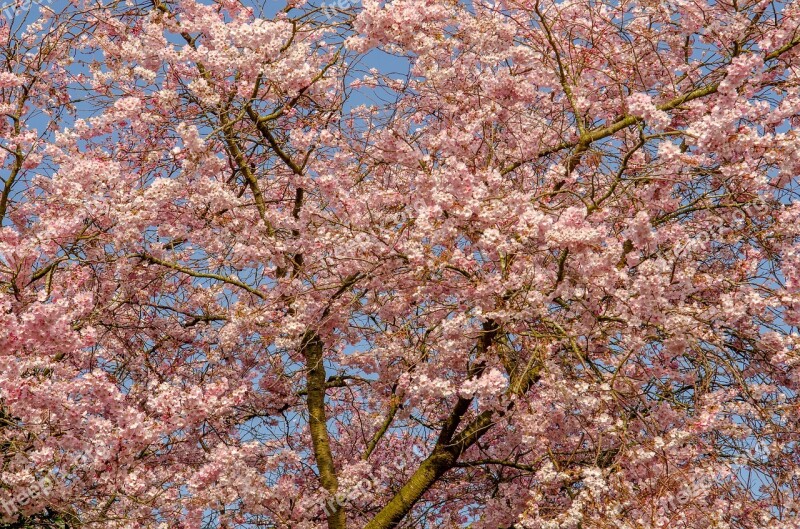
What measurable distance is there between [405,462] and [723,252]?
4.33 metres

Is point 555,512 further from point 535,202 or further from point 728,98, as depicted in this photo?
point 728,98

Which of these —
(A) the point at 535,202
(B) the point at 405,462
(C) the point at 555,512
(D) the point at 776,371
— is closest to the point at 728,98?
(A) the point at 535,202

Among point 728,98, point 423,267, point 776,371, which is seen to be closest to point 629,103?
point 728,98

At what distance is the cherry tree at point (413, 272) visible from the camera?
7027 millimetres

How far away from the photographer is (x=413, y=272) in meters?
7.49

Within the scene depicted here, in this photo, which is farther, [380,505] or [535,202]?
[380,505]

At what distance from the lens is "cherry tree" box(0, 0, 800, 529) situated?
703 centimetres

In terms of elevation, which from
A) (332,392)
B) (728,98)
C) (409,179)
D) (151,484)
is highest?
(728,98)

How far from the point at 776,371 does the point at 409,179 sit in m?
3.94

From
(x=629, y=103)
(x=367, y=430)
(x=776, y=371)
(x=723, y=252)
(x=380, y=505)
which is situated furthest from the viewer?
(x=367, y=430)

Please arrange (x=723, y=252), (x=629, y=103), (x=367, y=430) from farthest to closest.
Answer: (x=367, y=430), (x=723, y=252), (x=629, y=103)

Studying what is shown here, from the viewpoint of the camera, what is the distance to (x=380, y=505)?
9617 mm

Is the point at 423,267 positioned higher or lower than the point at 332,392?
lower

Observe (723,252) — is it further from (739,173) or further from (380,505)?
(380,505)
